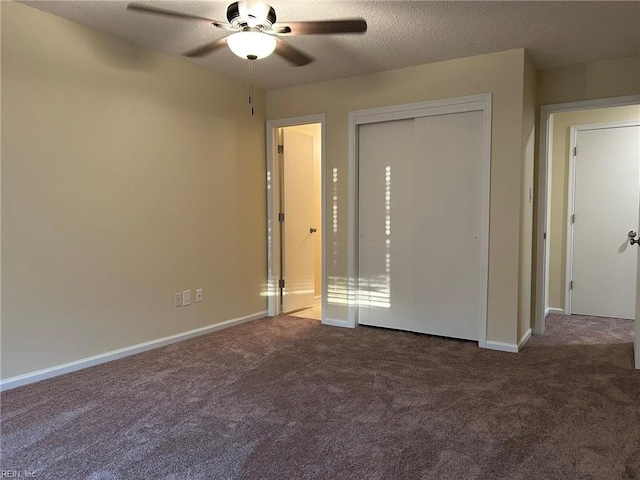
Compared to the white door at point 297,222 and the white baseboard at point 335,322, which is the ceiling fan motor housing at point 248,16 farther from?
the white baseboard at point 335,322

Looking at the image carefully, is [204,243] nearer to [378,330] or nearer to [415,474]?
[378,330]

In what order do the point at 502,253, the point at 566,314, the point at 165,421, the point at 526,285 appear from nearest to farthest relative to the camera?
the point at 165,421 → the point at 502,253 → the point at 526,285 → the point at 566,314

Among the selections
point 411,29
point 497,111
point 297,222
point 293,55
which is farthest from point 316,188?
point 411,29

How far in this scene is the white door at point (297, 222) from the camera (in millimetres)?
4582

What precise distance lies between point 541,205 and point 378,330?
1.83m

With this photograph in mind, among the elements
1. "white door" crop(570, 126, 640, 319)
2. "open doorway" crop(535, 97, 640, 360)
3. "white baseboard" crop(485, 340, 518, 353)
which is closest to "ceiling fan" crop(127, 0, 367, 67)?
"white baseboard" crop(485, 340, 518, 353)

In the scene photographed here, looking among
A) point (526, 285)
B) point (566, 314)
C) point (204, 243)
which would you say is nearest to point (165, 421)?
point (204, 243)

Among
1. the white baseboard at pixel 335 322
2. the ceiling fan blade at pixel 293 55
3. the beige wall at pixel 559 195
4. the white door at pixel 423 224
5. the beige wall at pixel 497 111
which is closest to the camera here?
the ceiling fan blade at pixel 293 55

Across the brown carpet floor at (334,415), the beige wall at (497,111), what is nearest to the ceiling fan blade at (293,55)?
the beige wall at (497,111)

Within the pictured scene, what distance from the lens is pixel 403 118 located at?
3.77m

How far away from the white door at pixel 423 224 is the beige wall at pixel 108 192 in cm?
126

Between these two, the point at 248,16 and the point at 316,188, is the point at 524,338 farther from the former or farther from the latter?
the point at 248,16

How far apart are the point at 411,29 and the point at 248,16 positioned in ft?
3.79

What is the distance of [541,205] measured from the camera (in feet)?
12.7
